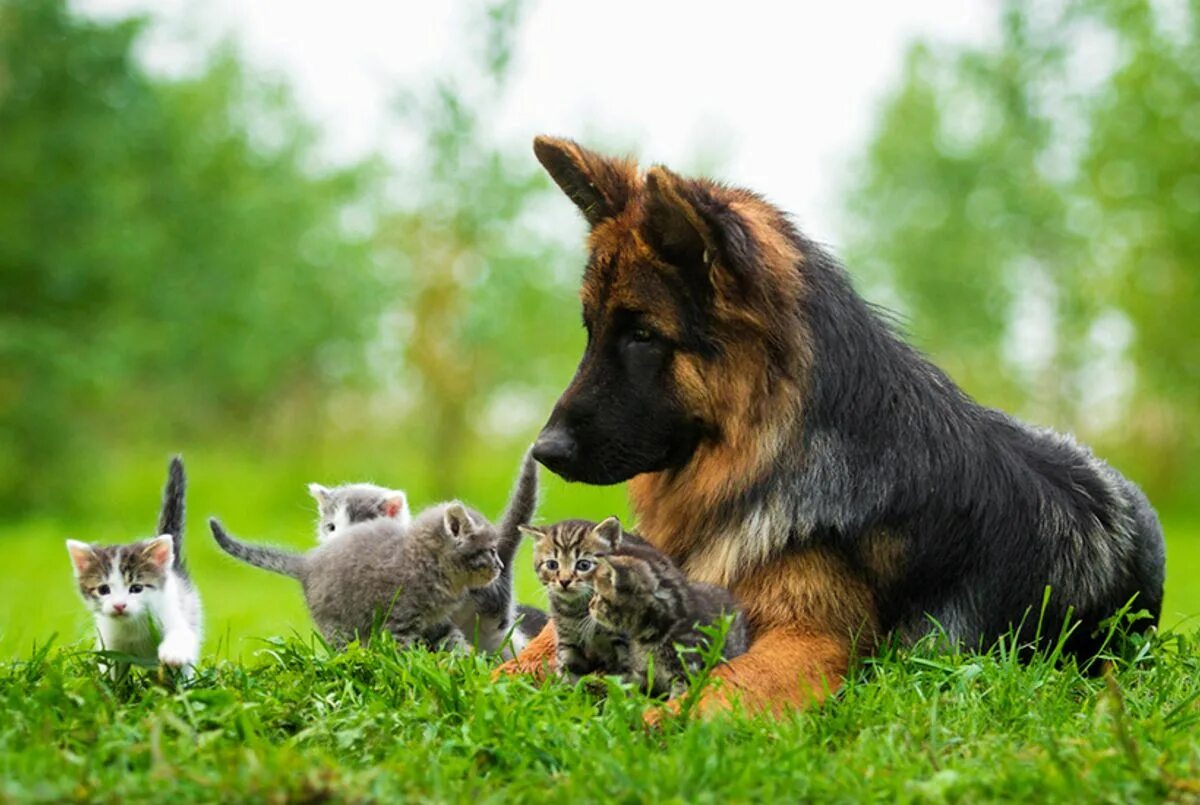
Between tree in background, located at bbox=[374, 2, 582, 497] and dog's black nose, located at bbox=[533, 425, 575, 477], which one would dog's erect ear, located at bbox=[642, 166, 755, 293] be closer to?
dog's black nose, located at bbox=[533, 425, 575, 477]

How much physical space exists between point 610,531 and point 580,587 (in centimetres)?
27

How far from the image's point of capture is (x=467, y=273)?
24.2 m

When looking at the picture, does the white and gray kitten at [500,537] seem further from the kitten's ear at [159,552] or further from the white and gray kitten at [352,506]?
the kitten's ear at [159,552]

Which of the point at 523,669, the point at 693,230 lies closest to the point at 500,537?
the point at 523,669

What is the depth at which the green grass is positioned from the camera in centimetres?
390

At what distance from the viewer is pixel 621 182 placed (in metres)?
5.93

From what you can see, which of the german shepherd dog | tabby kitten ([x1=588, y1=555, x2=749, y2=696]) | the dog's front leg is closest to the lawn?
the dog's front leg

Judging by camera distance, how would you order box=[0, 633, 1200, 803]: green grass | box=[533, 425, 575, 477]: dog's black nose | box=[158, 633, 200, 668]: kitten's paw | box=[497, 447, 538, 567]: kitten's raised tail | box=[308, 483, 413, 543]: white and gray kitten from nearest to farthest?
box=[0, 633, 1200, 803]: green grass
box=[158, 633, 200, 668]: kitten's paw
box=[533, 425, 575, 477]: dog's black nose
box=[497, 447, 538, 567]: kitten's raised tail
box=[308, 483, 413, 543]: white and gray kitten

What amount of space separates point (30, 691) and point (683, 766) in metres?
2.42

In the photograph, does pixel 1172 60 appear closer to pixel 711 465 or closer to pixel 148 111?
pixel 148 111

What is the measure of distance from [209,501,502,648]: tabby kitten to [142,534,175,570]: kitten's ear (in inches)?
28.1

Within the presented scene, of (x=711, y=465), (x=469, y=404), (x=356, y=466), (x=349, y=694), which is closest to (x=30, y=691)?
(x=349, y=694)

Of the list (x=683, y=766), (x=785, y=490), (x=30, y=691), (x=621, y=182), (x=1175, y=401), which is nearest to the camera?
(x=683, y=766)

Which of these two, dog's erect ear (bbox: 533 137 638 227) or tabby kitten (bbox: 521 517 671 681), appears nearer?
tabby kitten (bbox: 521 517 671 681)
